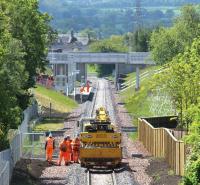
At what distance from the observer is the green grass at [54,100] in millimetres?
92500

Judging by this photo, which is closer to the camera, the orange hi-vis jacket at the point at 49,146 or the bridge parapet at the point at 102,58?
the orange hi-vis jacket at the point at 49,146

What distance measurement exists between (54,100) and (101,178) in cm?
6067

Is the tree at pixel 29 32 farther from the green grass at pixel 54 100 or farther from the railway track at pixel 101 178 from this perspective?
the green grass at pixel 54 100

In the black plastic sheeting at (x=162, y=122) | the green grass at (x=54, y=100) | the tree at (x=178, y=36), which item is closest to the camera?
the black plastic sheeting at (x=162, y=122)

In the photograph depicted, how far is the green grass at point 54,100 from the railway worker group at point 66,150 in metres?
45.3

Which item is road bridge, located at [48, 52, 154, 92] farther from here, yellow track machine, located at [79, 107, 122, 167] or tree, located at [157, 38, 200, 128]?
yellow track machine, located at [79, 107, 122, 167]

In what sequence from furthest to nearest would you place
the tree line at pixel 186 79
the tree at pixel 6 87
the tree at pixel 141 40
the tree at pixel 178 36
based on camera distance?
the tree at pixel 141 40 < the tree at pixel 178 36 < the tree at pixel 6 87 < the tree line at pixel 186 79

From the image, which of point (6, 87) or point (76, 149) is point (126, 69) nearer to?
point (76, 149)

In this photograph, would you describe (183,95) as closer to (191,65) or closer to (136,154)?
(191,65)

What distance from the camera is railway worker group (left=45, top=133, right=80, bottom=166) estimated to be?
4322cm

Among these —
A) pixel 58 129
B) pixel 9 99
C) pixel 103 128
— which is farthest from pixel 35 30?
pixel 9 99

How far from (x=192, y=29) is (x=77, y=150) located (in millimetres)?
57816

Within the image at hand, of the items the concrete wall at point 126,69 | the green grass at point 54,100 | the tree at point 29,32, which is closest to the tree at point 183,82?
the tree at point 29,32

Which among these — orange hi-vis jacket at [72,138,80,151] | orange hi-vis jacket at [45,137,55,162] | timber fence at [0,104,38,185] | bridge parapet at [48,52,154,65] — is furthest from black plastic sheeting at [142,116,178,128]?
bridge parapet at [48,52,154,65]
